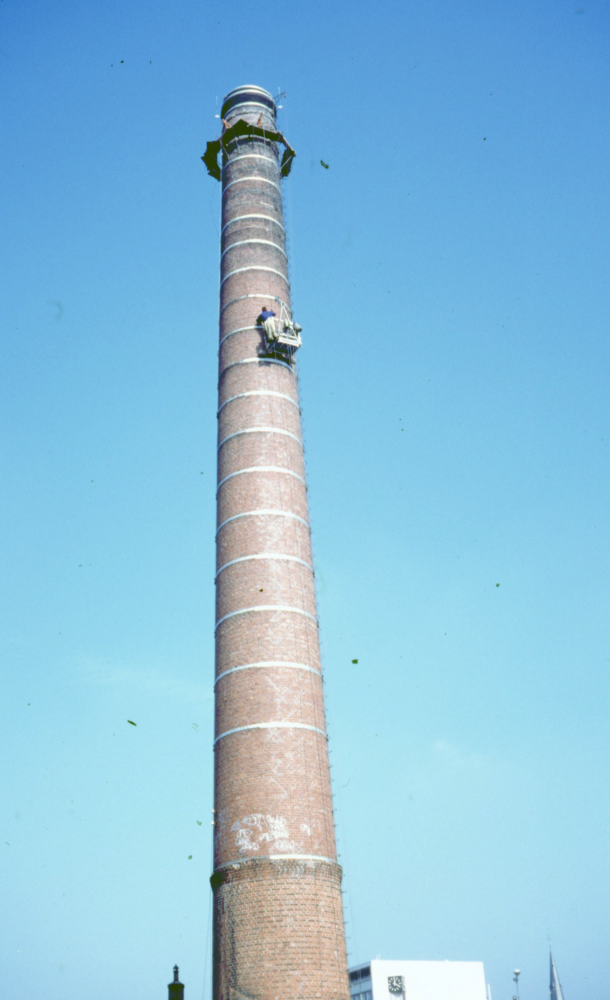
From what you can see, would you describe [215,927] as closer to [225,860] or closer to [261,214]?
[225,860]

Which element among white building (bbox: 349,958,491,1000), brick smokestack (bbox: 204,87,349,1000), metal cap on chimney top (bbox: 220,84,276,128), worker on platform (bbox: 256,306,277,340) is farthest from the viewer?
white building (bbox: 349,958,491,1000)

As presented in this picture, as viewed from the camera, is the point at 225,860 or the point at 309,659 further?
the point at 309,659

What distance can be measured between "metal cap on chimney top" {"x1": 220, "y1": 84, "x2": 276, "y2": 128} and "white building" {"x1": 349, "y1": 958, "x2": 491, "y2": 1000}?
138 ft

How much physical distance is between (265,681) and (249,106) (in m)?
21.5

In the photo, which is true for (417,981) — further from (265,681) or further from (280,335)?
(280,335)

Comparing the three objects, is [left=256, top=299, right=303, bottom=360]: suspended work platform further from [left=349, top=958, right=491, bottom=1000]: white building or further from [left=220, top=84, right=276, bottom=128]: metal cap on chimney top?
[left=349, top=958, right=491, bottom=1000]: white building

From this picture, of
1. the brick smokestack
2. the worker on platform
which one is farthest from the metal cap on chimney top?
the worker on platform

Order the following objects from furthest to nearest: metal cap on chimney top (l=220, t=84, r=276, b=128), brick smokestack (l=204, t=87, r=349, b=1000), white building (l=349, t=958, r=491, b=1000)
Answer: white building (l=349, t=958, r=491, b=1000)
metal cap on chimney top (l=220, t=84, r=276, b=128)
brick smokestack (l=204, t=87, r=349, b=1000)

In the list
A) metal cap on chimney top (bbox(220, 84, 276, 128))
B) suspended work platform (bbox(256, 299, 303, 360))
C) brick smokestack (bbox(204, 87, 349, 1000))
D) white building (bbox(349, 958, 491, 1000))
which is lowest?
white building (bbox(349, 958, 491, 1000))

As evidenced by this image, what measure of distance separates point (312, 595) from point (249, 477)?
378 cm

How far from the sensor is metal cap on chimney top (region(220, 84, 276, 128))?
32188mm

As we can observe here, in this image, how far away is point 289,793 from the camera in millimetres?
20594

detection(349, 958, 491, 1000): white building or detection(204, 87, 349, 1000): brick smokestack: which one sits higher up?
detection(204, 87, 349, 1000): brick smokestack

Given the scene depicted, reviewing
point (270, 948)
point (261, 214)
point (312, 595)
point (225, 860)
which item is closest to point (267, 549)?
point (312, 595)
